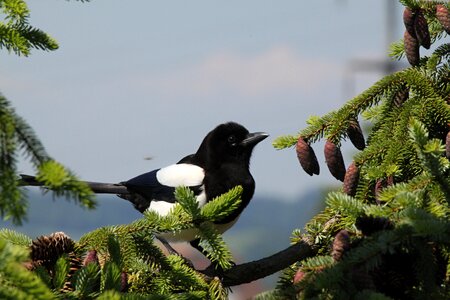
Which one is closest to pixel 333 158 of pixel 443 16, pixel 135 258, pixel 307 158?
pixel 307 158

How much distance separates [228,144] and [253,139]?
176mm

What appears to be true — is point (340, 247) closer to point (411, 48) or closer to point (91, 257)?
point (91, 257)

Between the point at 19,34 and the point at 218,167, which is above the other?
the point at 218,167

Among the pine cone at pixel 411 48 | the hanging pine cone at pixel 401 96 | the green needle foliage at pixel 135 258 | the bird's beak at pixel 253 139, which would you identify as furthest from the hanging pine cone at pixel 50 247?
the bird's beak at pixel 253 139

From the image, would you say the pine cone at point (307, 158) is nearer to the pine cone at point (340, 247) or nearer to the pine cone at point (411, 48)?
the pine cone at point (411, 48)

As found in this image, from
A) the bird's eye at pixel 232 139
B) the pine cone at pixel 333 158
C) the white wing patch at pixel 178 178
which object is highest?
the bird's eye at pixel 232 139

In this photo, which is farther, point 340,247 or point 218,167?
point 218,167

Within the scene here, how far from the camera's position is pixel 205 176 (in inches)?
208

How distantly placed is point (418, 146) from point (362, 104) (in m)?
0.96

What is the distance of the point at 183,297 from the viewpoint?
2.24 m

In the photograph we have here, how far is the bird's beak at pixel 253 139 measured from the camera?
5551 mm

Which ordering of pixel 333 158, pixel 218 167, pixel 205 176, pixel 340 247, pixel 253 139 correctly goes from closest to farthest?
pixel 340 247
pixel 333 158
pixel 205 176
pixel 218 167
pixel 253 139

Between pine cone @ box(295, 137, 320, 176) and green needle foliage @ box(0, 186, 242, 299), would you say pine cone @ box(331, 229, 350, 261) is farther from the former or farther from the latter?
pine cone @ box(295, 137, 320, 176)

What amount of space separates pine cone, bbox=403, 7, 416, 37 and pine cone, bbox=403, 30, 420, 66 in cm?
1
